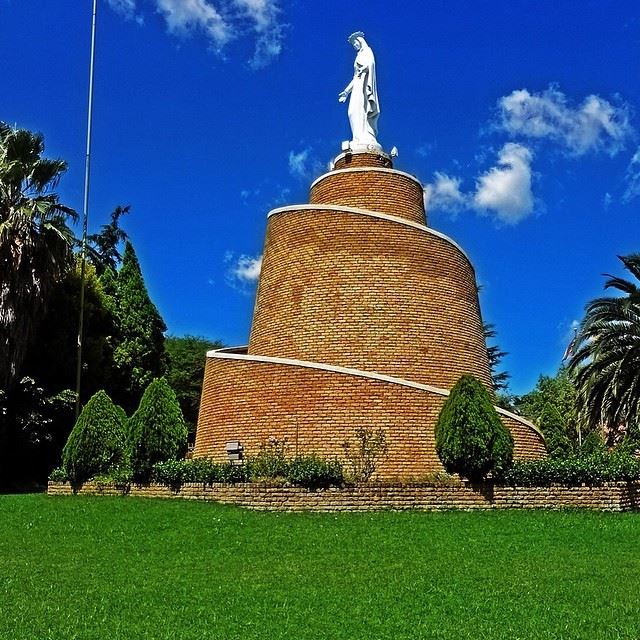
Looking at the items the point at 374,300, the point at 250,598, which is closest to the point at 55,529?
the point at 250,598

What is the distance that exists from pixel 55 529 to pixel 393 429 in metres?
6.45

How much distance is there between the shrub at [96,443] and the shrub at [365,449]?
444 cm

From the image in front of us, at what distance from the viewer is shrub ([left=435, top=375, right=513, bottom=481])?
13.0 m

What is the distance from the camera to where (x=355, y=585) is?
724cm

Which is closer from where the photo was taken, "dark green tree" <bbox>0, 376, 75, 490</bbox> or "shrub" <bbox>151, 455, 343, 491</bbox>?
"shrub" <bbox>151, 455, 343, 491</bbox>

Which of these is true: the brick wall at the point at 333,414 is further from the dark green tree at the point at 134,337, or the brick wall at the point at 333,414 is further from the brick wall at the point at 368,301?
the dark green tree at the point at 134,337

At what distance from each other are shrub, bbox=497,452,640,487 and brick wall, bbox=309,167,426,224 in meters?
7.86

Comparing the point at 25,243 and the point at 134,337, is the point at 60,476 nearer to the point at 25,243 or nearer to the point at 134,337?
the point at 25,243

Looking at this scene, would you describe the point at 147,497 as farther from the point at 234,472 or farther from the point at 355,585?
the point at 355,585

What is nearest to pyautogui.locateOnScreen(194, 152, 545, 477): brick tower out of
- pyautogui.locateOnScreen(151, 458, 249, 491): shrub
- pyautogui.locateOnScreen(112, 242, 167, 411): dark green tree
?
pyautogui.locateOnScreen(151, 458, 249, 491): shrub

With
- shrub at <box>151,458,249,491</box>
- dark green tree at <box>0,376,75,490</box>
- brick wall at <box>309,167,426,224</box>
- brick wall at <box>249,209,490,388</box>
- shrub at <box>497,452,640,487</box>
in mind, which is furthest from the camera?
dark green tree at <box>0,376,75,490</box>

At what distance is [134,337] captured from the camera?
2731 cm

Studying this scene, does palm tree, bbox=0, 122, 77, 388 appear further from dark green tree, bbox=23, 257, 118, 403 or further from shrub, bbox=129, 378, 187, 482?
shrub, bbox=129, 378, 187, 482

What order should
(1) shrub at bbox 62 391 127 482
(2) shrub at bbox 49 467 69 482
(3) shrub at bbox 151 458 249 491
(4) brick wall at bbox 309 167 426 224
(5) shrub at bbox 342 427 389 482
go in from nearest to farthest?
(3) shrub at bbox 151 458 249 491, (5) shrub at bbox 342 427 389 482, (1) shrub at bbox 62 391 127 482, (2) shrub at bbox 49 467 69 482, (4) brick wall at bbox 309 167 426 224
